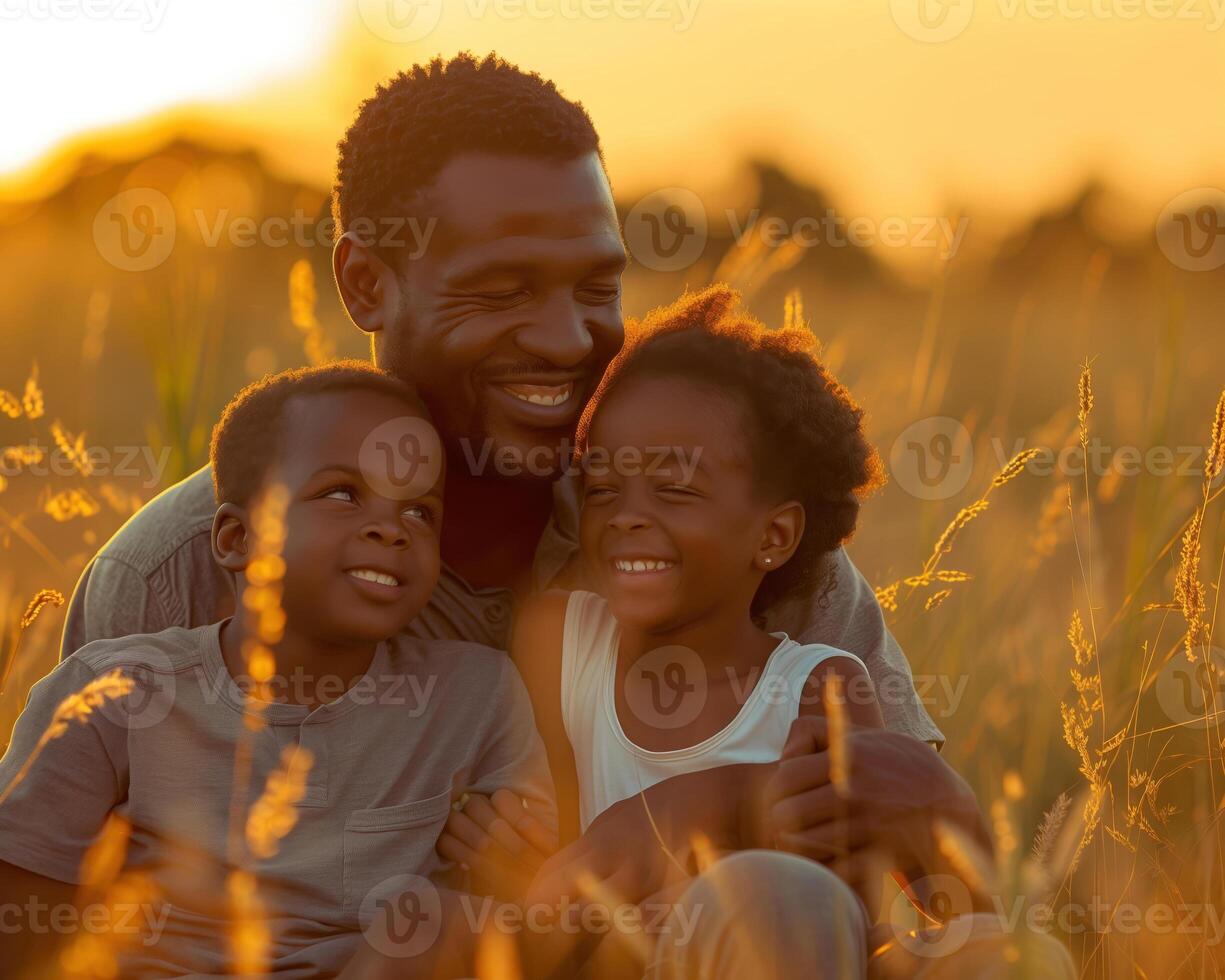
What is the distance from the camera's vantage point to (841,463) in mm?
3188

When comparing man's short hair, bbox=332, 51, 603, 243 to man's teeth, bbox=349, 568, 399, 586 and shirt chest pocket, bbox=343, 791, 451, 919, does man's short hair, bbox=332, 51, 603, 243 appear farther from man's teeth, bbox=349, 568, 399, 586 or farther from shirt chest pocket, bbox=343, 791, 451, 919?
shirt chest pocket, bbox=343, 791, 451, 919

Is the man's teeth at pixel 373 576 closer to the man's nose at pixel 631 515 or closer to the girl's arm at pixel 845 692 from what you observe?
the man's nose at pixel 631 515

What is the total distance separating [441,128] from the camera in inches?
130

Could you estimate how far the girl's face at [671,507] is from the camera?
9.59 ft

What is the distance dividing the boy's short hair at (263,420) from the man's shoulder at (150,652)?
0.90 feet

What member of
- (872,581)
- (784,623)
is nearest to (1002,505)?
(872,581)

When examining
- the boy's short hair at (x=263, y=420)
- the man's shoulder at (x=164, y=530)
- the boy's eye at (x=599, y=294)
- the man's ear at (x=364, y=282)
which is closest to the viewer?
the boy's short hair at (x=263, y=420)

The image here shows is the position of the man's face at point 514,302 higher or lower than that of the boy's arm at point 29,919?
higher

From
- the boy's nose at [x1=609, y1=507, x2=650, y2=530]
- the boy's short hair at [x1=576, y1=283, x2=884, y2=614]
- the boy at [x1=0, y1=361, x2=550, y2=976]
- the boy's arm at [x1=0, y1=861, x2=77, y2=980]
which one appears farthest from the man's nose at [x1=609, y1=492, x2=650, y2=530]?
the boy's arm at [x1=0, y1=861, x2=77, y2=980]

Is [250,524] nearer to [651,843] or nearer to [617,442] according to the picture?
[617,442]

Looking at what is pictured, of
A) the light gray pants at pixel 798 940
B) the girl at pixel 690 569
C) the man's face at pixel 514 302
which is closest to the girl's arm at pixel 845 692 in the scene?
the girl at pixel 690 569

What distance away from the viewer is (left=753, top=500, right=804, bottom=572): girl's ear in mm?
3053

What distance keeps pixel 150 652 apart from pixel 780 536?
1250mm

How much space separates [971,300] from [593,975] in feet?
36.4
